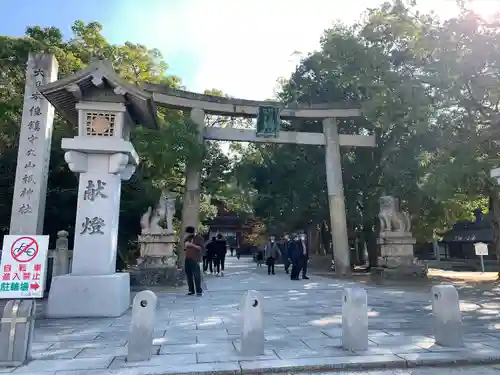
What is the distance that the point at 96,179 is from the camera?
758 cm

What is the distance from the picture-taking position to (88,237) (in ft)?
24.2

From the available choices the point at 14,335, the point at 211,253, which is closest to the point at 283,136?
the point at 211,253

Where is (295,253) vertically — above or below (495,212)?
below

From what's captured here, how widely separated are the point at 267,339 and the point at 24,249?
335 cm

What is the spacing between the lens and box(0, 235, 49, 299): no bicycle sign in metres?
4.45

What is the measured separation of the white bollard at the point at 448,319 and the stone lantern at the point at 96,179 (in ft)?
17.7

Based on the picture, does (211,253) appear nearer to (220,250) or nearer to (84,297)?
(220,250)

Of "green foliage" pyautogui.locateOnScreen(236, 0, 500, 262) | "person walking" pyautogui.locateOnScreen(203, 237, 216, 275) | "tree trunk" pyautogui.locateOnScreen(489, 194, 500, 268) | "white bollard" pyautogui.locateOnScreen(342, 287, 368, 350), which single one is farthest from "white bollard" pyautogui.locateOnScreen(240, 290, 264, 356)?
"tree trunk" pyautogui.locateOnScreen(489, 194, 500, 268)

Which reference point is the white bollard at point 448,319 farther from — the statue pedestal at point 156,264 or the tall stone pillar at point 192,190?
the tall stone pillar at point 192,190

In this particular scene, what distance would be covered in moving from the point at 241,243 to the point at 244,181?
943 inches

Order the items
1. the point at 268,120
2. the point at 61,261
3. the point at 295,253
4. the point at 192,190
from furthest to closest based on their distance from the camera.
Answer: the point at 268,120 → the point at 192,190 → the point at 295,253 → the point at 61,261

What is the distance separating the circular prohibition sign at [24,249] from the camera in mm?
4574

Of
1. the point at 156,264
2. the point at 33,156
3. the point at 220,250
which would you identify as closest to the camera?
the point at 33,156

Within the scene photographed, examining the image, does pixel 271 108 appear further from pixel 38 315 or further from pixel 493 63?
pixel 38 315
